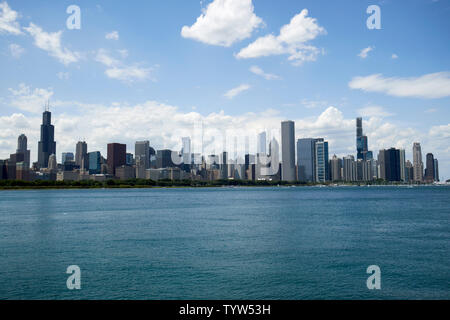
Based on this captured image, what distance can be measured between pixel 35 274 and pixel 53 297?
273 inches

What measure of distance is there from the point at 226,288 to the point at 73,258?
19775 mm

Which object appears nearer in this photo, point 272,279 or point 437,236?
point 272,279

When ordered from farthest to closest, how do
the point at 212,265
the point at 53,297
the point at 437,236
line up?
the point at 437,236 < the point at 212,265 < the point at 53,297

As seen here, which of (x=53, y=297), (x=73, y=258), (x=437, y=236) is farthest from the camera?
(x=437, y=236)

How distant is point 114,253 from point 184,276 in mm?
13489

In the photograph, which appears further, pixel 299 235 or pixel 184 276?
pixel 299 235

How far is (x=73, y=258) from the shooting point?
39.2 metres
